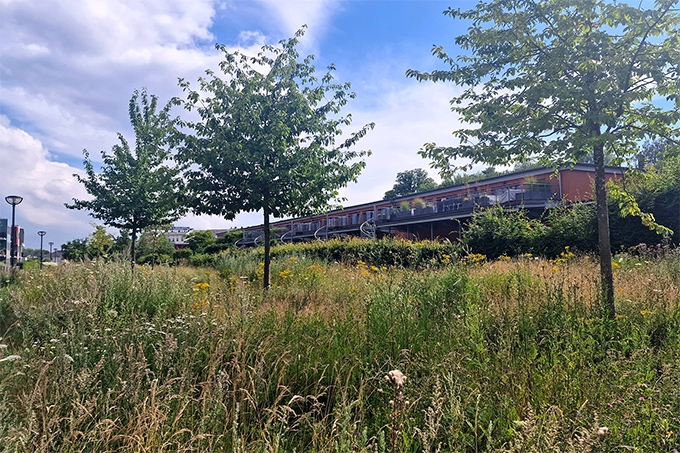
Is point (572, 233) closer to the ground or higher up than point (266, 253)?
higher up

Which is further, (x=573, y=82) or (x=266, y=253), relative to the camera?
(x=266, y=253)

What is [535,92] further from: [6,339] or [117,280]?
[6,339]

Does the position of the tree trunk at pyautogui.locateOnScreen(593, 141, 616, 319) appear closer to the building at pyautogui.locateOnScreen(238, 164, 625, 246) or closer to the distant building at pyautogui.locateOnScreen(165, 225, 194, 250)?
the building at pyautogui.locateOnScreen(238, 164, 625, 246)

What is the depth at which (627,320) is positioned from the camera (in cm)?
432

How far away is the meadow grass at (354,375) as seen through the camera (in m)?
2.21

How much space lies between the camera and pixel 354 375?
120 inches

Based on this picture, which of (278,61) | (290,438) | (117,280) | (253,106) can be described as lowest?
(290,438)

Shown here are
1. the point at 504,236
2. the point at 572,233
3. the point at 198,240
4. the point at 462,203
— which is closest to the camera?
the point at 572,233

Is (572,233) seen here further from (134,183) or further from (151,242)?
(151,242)

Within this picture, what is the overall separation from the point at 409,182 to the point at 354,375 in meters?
62.2

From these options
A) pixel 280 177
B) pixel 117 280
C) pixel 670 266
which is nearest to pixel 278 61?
pixel 280 177

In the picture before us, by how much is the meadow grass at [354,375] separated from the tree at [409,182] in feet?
189

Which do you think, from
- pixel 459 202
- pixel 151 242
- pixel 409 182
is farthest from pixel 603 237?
pixel 409 182

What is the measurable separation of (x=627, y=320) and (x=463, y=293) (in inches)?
68.0
